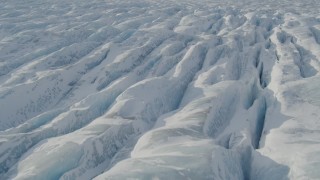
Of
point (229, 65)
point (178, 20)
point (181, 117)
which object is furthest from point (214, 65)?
point (178, 20)

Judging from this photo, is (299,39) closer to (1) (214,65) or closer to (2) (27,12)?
(1) (214,65)

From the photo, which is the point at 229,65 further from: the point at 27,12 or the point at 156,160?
the point at 27,12

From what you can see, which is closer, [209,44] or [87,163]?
[87,163]

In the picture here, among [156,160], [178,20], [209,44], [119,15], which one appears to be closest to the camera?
[156,160]

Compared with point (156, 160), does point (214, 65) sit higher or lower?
lower

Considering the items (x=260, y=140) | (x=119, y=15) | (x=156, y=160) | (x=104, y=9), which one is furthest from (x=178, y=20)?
(x=156, y=160)

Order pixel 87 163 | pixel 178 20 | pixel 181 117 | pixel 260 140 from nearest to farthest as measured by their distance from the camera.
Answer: pixel 87 163
pixel 260 140
pixel 181 117
pixel 178 20
